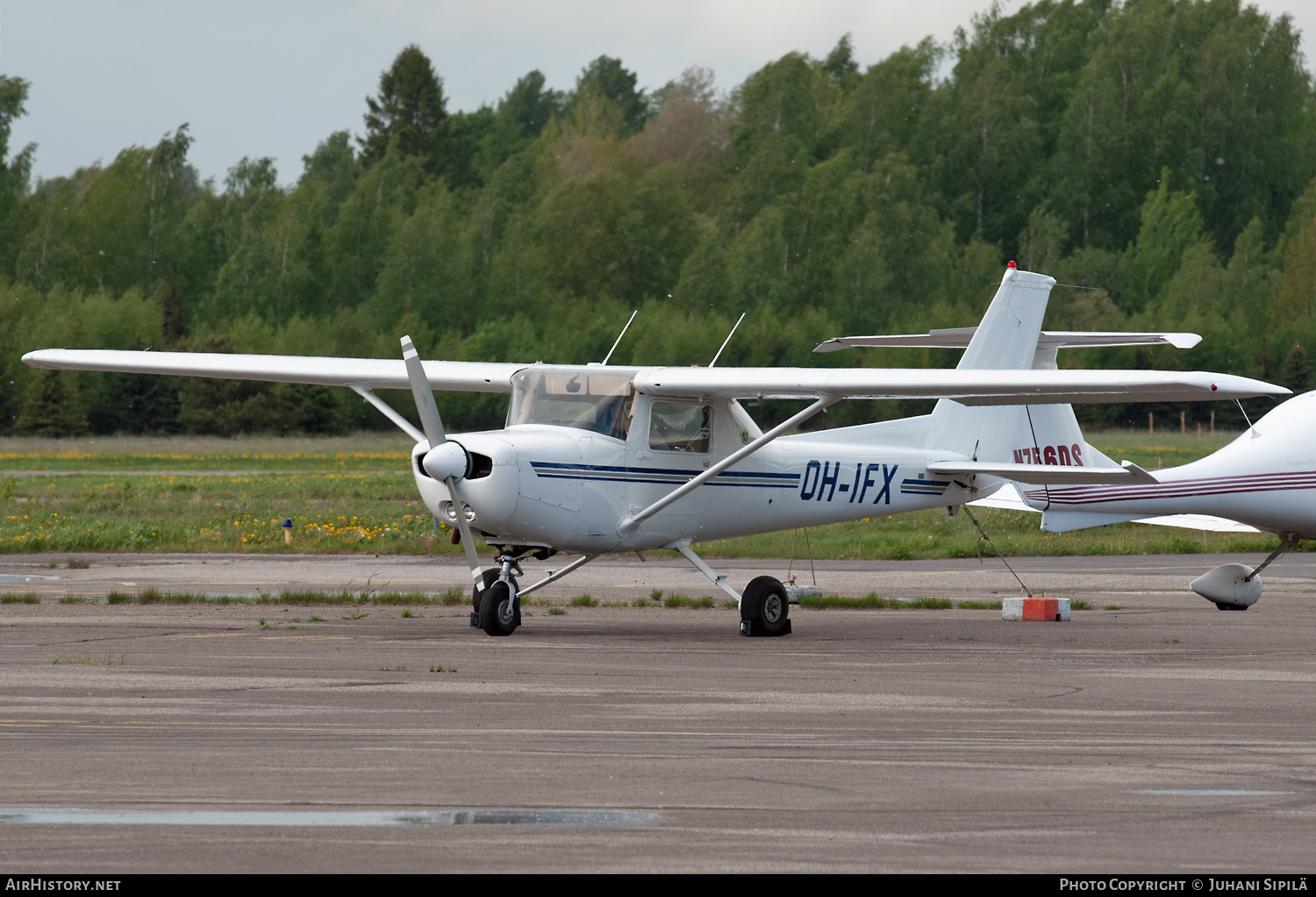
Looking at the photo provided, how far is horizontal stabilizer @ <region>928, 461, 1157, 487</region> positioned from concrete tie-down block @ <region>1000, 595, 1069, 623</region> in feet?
3.96

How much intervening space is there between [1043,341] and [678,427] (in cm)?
517

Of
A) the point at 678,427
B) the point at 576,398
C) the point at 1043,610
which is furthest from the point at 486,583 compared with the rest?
the point at 1043,610

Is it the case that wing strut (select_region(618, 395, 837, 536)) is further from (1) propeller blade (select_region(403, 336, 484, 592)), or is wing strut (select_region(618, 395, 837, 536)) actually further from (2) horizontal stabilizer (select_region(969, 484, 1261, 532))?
(2) horizontal stabilizer (select_region(969, 484, 1261, 532))

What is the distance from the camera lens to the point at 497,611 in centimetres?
1391

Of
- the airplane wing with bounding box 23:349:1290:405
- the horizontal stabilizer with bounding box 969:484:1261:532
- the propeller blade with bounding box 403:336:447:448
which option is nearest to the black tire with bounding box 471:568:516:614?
the propeller blade with bounding box 403:336:447:448

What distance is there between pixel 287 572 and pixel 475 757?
13404mm

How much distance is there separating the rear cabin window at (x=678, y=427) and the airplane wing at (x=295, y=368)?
1.73m

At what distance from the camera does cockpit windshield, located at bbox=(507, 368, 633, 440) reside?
14625 millimetres

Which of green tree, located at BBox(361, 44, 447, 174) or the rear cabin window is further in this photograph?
green tree, located at BBox(361, 44, 447, 174)

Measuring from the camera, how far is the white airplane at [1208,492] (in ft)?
55.4

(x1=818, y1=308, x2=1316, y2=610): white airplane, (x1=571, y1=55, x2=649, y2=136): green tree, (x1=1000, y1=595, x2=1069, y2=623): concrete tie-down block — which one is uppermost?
(x1=571, y1=55, x2=649, y2=136): green tree

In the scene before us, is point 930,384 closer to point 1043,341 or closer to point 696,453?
point 696,453

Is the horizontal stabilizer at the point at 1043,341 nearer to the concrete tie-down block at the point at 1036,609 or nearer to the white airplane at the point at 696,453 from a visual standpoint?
the white airplane at the point at 696,453
